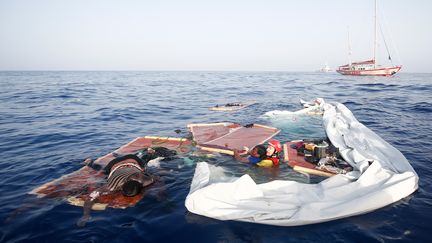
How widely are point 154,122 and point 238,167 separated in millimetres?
9858

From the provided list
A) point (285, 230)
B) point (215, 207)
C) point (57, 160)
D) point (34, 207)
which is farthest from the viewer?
point (57, 160)

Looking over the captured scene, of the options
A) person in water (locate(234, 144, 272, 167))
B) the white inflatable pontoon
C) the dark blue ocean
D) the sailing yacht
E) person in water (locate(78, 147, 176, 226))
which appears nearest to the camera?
the dark blue ocean

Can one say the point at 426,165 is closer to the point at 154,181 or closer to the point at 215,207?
the point at 215,207

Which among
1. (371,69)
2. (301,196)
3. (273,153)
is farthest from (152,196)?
(371,69)

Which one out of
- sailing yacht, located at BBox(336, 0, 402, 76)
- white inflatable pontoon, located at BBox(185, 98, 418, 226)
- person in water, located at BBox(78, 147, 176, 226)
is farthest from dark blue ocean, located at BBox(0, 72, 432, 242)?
sailing yacht, located at BBox(336, 0, 402, 76)

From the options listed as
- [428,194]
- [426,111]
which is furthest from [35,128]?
[426,111]

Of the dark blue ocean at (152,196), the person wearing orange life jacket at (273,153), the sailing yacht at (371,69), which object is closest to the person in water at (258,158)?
the person wearing orange life jacket at (273,153)

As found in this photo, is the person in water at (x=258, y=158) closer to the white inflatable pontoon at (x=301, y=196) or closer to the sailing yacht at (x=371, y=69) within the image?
the white inflatable pontoon at (x=301, y=196)

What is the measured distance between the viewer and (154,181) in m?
7.43

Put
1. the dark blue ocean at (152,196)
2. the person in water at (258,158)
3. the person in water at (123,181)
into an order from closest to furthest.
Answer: the dark blue ocean at (152,196), the person in water at (123,181), the person in water at (258,158)

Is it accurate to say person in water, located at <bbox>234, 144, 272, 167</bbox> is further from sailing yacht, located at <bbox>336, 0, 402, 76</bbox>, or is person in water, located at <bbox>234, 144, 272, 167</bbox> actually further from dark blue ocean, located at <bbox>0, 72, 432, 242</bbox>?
sailing yacht, located at <bbox>336, 0, 402, 76</bbox>

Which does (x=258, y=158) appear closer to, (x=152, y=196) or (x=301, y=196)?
(x=301, y=196)

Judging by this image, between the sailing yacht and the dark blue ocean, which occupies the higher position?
the sailing yacht

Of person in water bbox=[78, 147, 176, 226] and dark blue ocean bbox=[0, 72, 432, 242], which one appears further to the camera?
person in water bbox=[78, 147, 176, 226]
